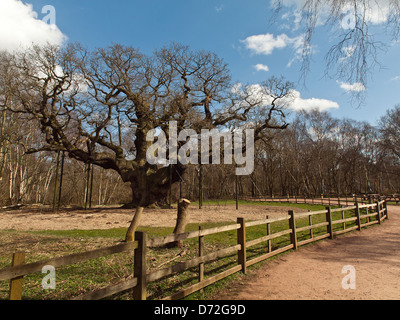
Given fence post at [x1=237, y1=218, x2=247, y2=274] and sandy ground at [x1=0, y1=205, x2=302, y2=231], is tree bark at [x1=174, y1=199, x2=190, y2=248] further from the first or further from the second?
sandy ground at [x1=0, y1=205, x2=302, y2=231]

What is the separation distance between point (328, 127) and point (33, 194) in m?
45.3

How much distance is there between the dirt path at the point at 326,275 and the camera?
4.10 m

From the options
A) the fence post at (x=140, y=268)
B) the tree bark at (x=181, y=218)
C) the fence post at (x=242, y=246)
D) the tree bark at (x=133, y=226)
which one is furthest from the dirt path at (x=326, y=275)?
the tree bark at (x=133, y=226)

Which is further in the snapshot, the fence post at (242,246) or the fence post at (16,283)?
the fence post at (242,246)

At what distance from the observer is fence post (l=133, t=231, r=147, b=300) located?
3.32m

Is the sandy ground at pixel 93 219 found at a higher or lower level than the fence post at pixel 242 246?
lower

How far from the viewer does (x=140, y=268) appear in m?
3.34

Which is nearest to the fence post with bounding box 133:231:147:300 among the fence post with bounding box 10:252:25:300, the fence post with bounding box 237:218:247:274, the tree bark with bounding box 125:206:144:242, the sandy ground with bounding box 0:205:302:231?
the fence post with bounding box 10:252:25:300

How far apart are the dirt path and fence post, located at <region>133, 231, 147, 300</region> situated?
4.76ft

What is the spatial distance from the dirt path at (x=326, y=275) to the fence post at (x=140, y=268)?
1.45 meters

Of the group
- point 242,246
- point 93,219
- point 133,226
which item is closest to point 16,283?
point 242,246

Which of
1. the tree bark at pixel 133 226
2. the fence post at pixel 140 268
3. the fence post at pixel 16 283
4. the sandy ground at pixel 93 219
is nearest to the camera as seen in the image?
the fence post at pixel 16 283

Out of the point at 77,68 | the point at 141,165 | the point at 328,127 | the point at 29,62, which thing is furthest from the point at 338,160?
the point at 29,62

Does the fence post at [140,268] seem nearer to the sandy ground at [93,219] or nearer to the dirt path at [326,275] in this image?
the dirt path at [326,275]
